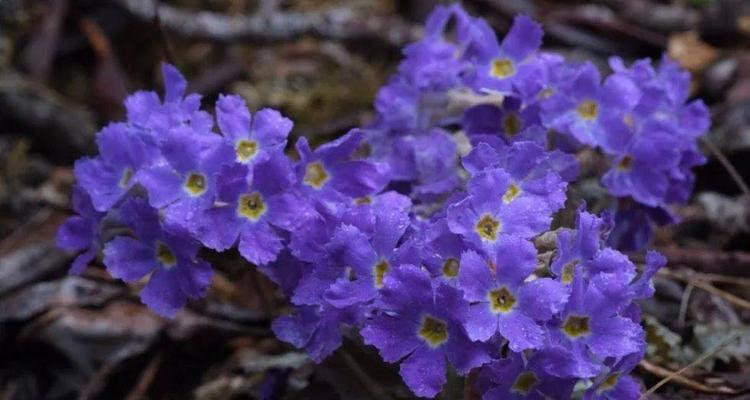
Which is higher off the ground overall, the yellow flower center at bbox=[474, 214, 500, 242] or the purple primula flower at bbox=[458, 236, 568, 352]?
the yellow flower center at bbox=[474, 214, 500, 242]

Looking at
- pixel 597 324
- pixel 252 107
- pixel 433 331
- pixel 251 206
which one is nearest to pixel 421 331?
pixel 433 331

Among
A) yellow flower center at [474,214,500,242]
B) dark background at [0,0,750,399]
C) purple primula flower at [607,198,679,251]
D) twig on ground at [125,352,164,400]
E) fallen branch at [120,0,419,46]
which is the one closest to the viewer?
yellow flower center at [474,214,500,242]

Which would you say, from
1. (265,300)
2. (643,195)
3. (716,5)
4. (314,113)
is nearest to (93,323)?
(265,300)

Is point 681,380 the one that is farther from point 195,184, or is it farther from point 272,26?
point 272,26

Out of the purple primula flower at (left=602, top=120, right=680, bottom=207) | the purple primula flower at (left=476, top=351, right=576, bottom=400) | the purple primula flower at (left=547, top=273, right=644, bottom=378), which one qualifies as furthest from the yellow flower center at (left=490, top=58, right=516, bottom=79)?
the purple primula flower at (left=476, top=351, right=576, bottom=400)

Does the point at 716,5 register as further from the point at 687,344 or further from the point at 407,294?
the point at 407,294

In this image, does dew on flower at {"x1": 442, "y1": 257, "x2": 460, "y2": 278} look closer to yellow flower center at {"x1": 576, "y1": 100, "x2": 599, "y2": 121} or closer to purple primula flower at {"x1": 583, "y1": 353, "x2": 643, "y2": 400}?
purple primula flower at {"x1": 583, "y1": 353, "x2": 643, "y2": 400}
